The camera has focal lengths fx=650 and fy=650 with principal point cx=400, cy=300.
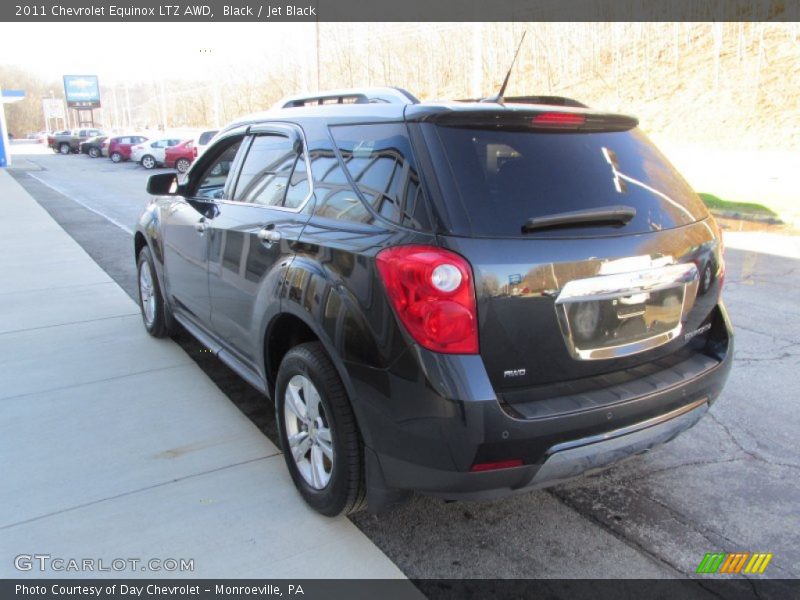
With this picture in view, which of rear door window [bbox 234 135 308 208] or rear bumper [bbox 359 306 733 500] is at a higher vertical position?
rear door window [bbox 234 135 308 208]

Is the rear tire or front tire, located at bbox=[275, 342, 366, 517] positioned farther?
the rear tire

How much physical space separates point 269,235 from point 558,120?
1.45 meters

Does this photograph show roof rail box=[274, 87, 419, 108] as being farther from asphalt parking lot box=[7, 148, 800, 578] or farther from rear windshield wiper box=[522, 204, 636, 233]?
asphalt parking lot box=[7, 148, 800, 578]

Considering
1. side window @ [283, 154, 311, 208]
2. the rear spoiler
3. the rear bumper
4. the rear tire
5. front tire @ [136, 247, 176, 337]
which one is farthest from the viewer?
the rear tire

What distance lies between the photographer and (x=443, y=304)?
2242 mm

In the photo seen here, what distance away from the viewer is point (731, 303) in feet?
20.3

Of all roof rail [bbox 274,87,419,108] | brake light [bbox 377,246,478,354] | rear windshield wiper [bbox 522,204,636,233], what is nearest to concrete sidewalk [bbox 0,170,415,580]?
brake light [bbox 377,246,478,354]

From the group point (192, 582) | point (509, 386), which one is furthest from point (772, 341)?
point (192, 582)

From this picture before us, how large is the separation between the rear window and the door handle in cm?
99

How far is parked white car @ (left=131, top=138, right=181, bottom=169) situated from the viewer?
30.5 m

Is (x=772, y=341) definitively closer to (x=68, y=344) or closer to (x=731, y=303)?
(x=731, y=303)

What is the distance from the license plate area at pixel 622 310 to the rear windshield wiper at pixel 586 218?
0.73 feet

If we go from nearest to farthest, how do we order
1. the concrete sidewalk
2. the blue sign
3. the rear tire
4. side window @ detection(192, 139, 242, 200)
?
1. the concrete sidewalk
2. side window @ detection(192, 139, 242, 200)
3. the rear tire
4. the blue sign

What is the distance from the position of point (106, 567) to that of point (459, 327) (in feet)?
5.85
